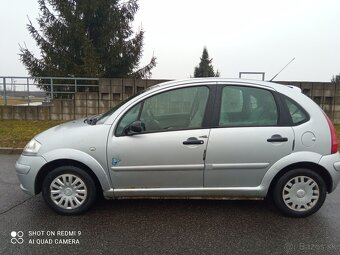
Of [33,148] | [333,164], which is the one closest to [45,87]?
[33,148]

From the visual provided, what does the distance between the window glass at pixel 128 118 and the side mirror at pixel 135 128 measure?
7 cm

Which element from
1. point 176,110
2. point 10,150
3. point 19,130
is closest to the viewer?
point 176,110

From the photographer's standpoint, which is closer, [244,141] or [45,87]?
[244,141]

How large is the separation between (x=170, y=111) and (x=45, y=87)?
28.9 feet

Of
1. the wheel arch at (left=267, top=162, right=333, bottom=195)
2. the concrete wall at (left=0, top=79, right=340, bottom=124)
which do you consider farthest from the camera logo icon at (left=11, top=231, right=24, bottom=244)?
the concrete wall at (left=0, top=79, right=340, bottom=124)

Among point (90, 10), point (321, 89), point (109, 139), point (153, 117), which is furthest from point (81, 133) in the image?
point (90, 10)

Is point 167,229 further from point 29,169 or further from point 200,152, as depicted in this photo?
point 29,169

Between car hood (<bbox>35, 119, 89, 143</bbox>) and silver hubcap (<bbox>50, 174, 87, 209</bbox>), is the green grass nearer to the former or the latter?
car hood (<bbox>35, 119, 89, 143</bbox>)

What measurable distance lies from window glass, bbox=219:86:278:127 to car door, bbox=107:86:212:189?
0.23 metres

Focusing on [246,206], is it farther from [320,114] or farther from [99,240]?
[99,240]

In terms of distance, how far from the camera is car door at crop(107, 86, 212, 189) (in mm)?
3170

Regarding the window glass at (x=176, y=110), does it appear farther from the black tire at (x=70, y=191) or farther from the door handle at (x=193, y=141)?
the black tire at (x=70, y=191)

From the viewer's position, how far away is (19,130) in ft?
26.9

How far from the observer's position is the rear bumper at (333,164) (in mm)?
3254
